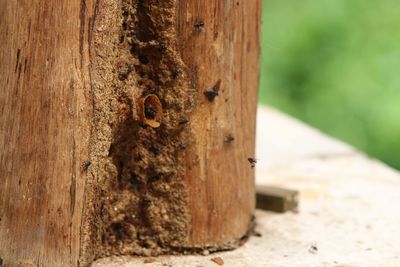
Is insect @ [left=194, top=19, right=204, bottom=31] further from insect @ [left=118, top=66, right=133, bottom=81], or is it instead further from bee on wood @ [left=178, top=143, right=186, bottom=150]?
bee on wood @ [left=178, top=143, right=186, bottom=150]

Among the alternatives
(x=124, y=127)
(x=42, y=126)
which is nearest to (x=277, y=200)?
(x=124, y=127)

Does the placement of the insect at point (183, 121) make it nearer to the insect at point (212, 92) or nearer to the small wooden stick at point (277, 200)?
the insect at point (212, 92)

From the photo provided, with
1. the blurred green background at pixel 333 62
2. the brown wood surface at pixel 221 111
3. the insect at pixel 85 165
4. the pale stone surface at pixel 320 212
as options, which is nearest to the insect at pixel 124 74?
the brown wood surface at pixel 221 111

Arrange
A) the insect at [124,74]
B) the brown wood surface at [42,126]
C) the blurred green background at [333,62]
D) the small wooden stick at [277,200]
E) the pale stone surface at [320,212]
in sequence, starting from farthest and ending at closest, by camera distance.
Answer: the blurred green background at [333,62] → the small wooden stick at [277,200] → the pale stone surface at [320,212] → the insect at [124,74] → the brown wood surface at [42,126]

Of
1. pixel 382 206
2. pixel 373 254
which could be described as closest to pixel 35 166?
pixel 373 254

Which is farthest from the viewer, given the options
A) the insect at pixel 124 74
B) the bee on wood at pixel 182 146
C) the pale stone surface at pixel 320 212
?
the pale stone surface at pixel 320 212

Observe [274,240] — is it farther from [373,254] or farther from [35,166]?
[35,166]
